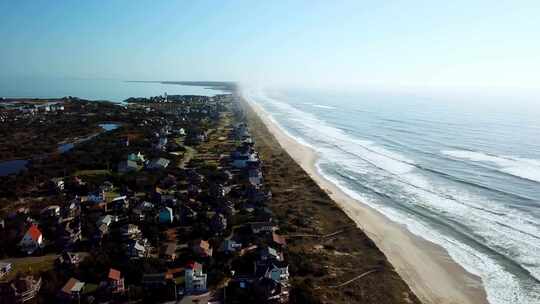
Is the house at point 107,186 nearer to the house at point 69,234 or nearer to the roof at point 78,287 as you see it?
the house at point 69,234

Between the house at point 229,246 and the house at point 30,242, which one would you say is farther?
the house at point 30,242

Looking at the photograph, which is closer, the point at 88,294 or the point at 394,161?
the point at 88,294

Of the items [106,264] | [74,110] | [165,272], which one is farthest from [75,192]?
[74,110]

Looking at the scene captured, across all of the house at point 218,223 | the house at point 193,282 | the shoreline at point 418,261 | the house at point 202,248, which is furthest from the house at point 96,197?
the shoreline at point 418,261

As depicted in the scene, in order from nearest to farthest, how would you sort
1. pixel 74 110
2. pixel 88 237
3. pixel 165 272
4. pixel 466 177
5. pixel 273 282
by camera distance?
pixel 273 282 → pixel 165 272 → pixel 88 237 → pixel 466 177 → pixel 74 110

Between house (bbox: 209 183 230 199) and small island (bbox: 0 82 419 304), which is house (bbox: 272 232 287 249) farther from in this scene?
house (bbox: 209 183 230 199)

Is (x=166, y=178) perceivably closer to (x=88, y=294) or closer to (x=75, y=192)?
(x=75, y=192)

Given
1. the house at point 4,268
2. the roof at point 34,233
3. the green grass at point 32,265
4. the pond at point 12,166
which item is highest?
the roof at point 34,233
